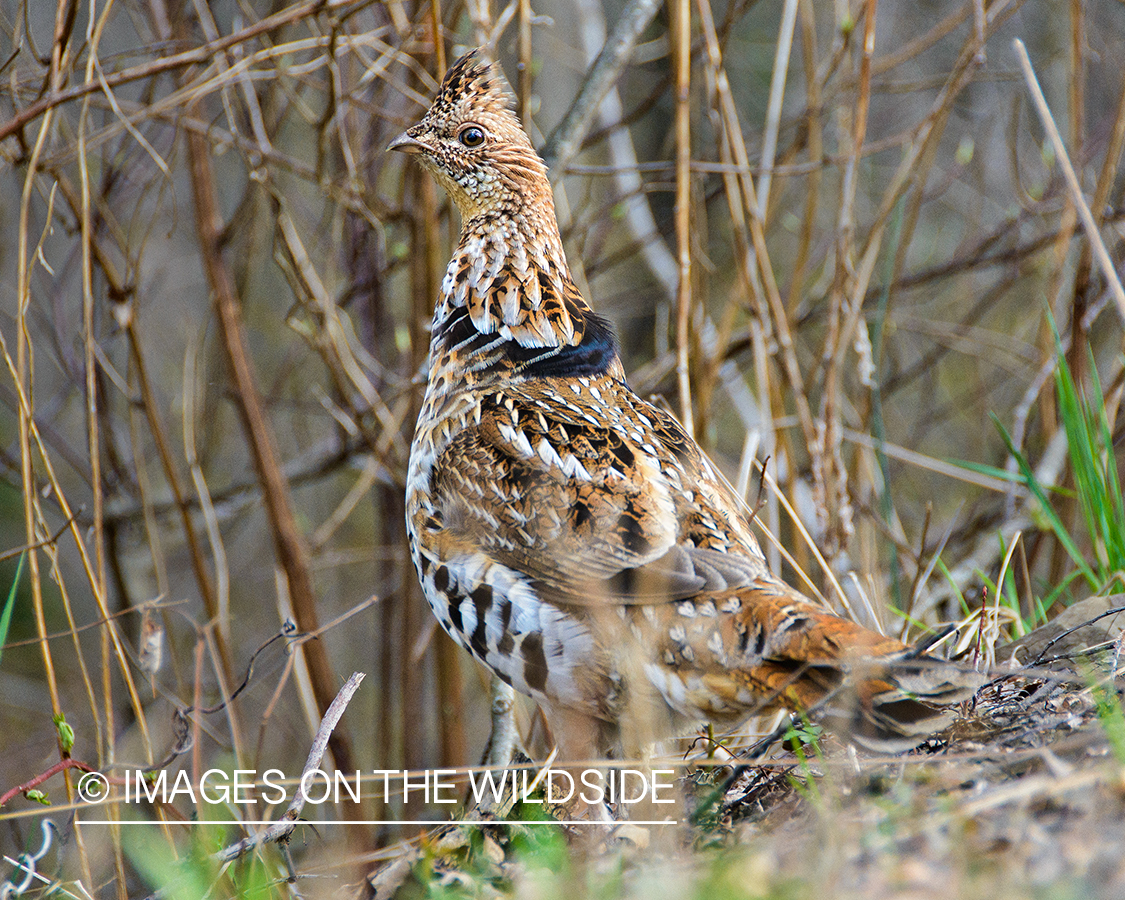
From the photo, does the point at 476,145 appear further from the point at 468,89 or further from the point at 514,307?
the point at 514,307

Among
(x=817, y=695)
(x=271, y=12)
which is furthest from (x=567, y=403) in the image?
(x=271, y=12)

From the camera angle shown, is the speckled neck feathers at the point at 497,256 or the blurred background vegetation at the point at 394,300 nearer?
the speckled neck feathers at the point at 497,256

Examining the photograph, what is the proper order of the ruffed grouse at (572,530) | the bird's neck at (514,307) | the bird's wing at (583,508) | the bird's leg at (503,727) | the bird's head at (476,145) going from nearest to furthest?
1. the ruffed grouse at (572,530)
2. the bird's wing at (583,508)
3. the bird's neck at (514,307)
4. the bird's head at (476,145)
5. the bird's leg at (503,727)

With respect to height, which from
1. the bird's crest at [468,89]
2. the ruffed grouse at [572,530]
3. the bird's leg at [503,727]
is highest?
the bird's crest at [468,89]

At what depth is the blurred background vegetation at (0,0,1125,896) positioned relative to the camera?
12.6ft

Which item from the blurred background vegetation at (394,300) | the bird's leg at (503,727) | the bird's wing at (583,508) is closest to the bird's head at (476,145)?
the blurred background vegetation at (394,300)

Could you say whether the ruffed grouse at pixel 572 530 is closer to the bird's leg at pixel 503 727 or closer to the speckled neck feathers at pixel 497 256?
the speckled neck feathers at pixel 497 256

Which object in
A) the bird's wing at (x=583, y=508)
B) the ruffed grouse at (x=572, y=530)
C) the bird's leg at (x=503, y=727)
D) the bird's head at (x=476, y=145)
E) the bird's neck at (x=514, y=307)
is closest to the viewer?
the ruffed grouse at (x=572, y=530)

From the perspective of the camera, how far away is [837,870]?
169 centimetres

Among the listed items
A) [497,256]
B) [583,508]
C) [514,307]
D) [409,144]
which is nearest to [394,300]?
[409,144]

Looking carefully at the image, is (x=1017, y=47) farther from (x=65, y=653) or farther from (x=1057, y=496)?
(x=65, y=653)

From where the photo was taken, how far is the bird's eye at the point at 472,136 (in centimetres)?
359

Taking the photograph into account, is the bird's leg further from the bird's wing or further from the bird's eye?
the bird's eye

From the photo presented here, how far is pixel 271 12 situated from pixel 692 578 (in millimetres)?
3857
